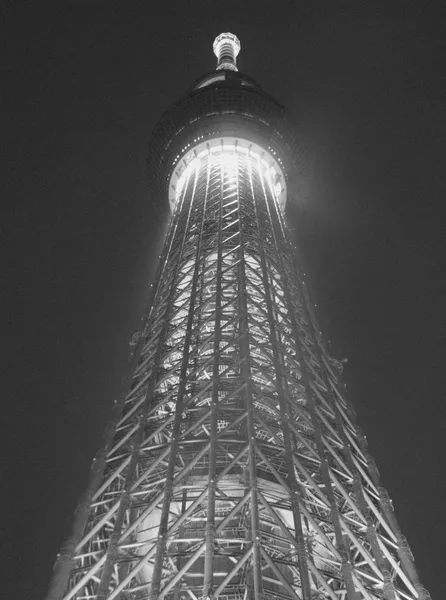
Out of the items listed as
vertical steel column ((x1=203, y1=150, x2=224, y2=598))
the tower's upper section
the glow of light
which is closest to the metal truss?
vertical steel column ((x1=203, y1=150, x2=224, y2=598))

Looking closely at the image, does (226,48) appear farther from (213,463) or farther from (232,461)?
(213,463)

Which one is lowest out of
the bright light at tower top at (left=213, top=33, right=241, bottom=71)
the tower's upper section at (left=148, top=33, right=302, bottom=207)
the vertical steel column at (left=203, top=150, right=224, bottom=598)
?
the vertical steel column at (left=203, top=150, right=224, bottom=598)

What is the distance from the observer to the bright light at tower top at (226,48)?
2778 inches

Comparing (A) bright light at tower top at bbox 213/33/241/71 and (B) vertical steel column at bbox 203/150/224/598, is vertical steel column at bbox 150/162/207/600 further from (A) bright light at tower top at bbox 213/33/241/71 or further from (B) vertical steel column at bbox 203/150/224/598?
(A) bright light at tower top at bbox 213/33/241/71

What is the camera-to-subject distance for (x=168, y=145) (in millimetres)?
56156

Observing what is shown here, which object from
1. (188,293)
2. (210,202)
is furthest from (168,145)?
(188,293)

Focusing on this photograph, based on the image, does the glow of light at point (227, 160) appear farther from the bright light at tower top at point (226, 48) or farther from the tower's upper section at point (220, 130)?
the bright light at tower top at point (226, 48)

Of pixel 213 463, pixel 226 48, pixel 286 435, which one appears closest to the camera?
pixel 213 463

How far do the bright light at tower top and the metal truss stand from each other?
1138 inches

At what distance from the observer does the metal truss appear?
71.5 ft

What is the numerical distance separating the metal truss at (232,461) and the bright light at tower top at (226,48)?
28.9 meters

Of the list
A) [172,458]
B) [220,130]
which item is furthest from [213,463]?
[220,130]

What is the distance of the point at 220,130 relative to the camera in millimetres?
54656

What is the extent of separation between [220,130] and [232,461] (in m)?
35.7
